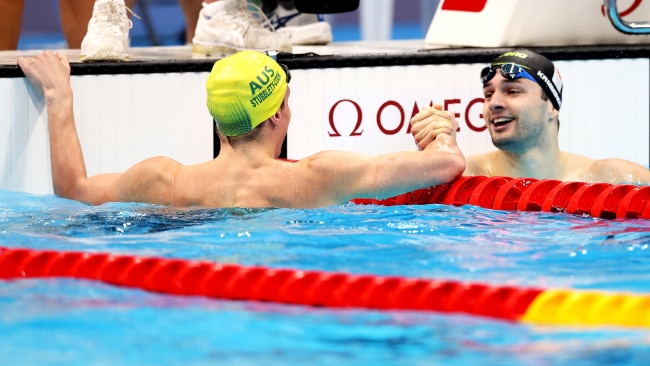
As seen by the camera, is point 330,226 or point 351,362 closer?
point 351,362

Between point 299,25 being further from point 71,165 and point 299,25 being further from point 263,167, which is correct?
point 263,167

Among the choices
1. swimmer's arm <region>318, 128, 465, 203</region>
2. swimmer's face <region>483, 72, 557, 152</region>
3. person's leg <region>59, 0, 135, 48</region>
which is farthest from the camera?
person's leg <region>59, 0, 135, 48</region>

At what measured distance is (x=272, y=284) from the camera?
2.70m

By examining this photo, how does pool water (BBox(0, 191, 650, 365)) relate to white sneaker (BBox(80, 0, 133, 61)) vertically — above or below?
below

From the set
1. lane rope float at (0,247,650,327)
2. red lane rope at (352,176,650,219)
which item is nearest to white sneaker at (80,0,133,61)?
red lane rope at (352,176,650,219)

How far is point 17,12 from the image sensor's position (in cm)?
518

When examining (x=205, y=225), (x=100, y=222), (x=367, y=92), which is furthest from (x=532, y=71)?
(x=100, y=222)

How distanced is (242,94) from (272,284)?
1.08 metres

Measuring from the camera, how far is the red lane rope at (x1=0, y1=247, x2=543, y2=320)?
2.54 m

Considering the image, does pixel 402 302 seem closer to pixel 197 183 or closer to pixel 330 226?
pixel 330 226

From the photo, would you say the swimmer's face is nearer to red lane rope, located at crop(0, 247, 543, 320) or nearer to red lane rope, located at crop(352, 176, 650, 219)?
red lane rope, located at crop(352, 176, 650, 219)

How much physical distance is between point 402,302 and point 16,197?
2.39m

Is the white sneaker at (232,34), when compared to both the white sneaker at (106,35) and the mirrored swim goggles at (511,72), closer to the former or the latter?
the white sneaker at (106,35)

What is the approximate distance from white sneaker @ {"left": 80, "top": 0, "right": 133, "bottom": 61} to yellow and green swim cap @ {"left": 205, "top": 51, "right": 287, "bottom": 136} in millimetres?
1125
